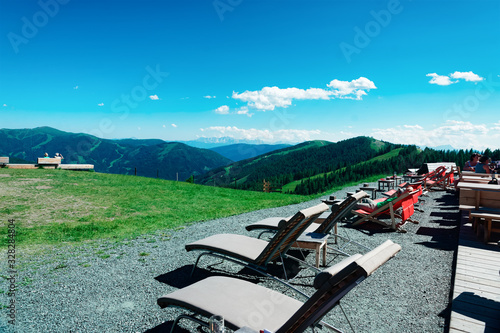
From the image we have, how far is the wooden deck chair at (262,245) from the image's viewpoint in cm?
379

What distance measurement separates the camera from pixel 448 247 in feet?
19.4

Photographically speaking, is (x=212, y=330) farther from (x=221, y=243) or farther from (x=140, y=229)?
(x=140, y=229)

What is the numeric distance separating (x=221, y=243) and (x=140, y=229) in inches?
176

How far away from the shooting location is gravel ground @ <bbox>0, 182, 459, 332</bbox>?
128 inches

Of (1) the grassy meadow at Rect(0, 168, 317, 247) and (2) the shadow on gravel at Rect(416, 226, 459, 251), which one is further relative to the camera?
(1) the grassy meadow at Rect(0, 168, 317, 247)

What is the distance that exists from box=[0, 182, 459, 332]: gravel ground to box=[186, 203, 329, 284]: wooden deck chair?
20.7 inches

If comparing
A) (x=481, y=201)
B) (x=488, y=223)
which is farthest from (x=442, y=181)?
(x=488, y=223)

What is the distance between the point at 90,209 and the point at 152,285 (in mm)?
8057

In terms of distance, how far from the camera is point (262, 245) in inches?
180

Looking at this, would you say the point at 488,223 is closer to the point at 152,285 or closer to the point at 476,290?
the point at 476,290

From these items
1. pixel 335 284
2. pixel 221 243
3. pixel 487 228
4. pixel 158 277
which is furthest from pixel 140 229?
pixel 487 228

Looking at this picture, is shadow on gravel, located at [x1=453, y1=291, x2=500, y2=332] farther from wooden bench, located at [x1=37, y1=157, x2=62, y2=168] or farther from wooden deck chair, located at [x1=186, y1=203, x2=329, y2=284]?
wooden bench, located at [x1=37, y1=157, x2=62, y2=168]

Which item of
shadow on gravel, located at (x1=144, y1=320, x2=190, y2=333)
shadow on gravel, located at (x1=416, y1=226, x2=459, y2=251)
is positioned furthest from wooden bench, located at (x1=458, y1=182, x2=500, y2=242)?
shadow on gravel, located at (x1=144, y1=320, x2=190, y2=333)

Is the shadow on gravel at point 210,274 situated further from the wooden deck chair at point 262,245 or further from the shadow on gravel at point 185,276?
the wooden deck chair at point 262,245
